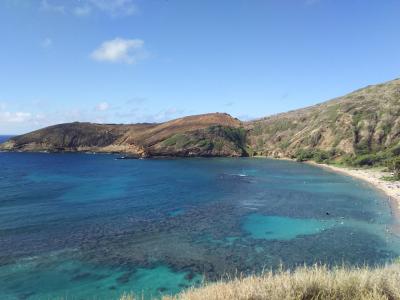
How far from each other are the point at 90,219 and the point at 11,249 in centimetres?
1471

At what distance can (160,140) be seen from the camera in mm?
176750

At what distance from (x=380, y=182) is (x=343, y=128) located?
5412 centimetres

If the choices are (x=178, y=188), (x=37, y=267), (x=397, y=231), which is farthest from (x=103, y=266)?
(x=178, y=188)

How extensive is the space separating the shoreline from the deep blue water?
158 cm

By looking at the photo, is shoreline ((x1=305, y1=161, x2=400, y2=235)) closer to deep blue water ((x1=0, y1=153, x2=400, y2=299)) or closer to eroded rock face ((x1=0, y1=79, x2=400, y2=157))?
deep blue water ((x1=0, y1=153, x2=400, y2=299))

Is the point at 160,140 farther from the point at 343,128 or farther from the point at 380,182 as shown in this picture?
the point at 380,182


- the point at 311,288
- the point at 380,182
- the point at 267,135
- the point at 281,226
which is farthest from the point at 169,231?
the point at 267,135

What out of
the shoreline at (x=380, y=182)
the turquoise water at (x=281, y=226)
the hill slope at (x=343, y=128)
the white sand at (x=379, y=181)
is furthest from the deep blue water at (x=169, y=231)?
the hill slope at (x=343, y=128)

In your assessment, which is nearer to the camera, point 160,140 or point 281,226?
point 281,226

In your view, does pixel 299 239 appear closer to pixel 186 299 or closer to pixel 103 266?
pixel 103 266

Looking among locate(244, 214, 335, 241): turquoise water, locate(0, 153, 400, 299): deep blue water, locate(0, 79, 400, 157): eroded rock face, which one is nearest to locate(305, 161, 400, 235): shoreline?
locate(0, 153, 400, 299): deep blue water

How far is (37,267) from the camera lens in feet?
119

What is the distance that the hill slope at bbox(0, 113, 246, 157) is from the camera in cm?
16412

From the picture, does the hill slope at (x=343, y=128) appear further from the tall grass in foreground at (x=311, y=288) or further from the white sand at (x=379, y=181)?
the tall grass in foreground at (x=311, y=288)
